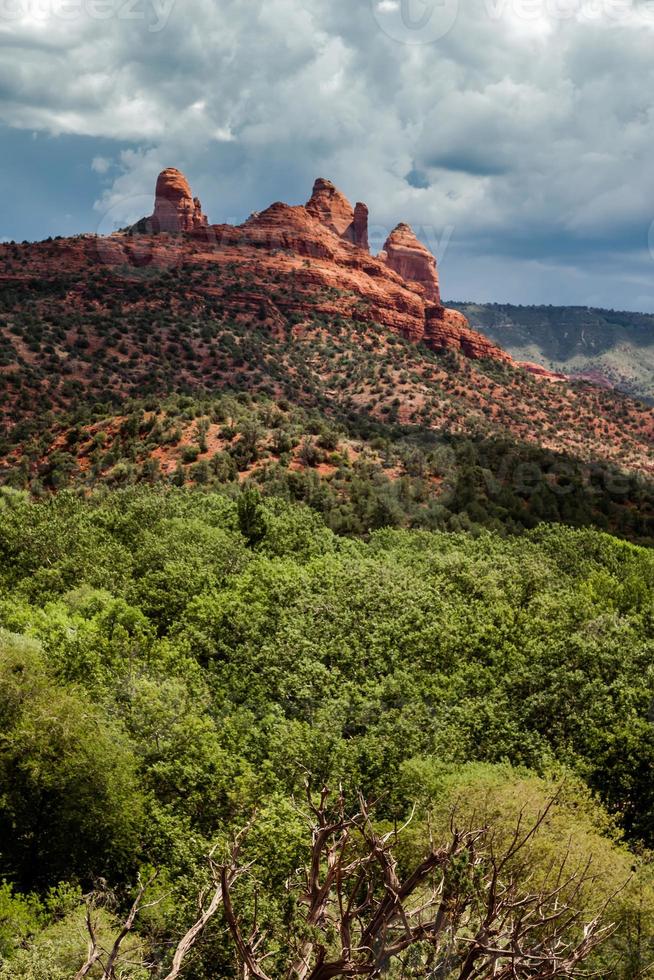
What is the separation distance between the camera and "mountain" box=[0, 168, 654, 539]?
2232 inches

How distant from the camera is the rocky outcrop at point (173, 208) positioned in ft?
452

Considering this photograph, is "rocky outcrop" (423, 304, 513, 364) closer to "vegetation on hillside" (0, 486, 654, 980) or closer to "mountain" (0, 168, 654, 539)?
"mountain" (0, 168, 654, 539)

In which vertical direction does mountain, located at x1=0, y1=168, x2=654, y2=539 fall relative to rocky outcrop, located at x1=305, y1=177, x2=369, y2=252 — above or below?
below

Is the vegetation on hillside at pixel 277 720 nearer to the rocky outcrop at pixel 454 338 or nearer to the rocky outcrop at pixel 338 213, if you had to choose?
the rocky outcrop at pixel 454 338

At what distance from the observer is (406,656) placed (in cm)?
2752

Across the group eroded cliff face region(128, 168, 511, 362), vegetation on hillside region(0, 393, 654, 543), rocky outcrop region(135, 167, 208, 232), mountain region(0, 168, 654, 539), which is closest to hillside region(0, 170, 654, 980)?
vegetation on hillside region(0, 393, 654, 543)

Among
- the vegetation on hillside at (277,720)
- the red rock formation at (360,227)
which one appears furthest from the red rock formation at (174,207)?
the vegetation on hillside at (277,720)

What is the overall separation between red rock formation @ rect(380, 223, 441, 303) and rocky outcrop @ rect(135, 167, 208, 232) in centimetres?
4644

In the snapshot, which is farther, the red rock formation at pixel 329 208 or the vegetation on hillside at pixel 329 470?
the red rock formation at pixel 329 208

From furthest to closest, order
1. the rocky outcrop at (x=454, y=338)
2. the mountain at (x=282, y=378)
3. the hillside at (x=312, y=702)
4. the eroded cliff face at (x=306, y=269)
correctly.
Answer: the rocky outcrop at (x=454, y=338) < the eroded cliff face at (x=306, y=269) < the mountain at (x=282, y=378) < the hillside at (x=312, y=702)

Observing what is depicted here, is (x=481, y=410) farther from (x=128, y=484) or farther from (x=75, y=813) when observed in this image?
(x=75, y=813)

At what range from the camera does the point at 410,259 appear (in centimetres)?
17125

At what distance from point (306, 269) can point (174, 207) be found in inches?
1220

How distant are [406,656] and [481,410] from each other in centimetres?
8347
